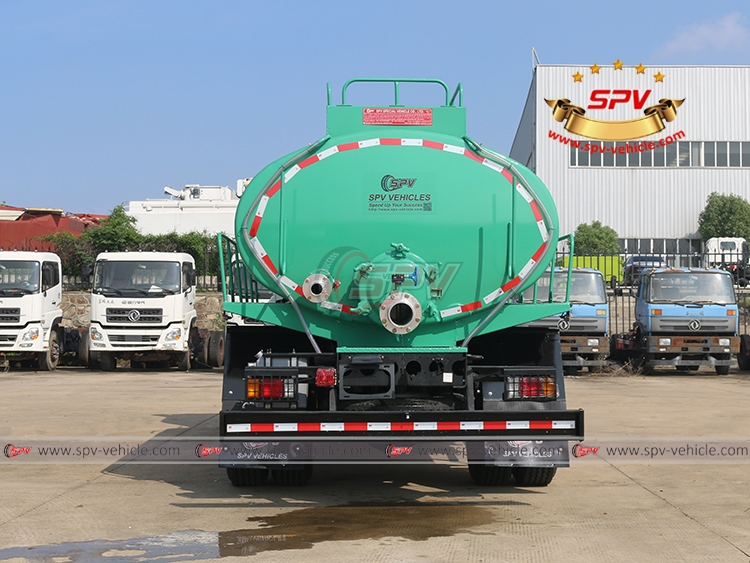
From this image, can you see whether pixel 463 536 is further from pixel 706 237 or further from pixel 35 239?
pixel 706 237

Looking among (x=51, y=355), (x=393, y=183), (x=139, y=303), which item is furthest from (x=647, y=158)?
(x=393, y=183)

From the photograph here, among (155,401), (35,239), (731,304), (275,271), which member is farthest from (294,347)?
(35,239)

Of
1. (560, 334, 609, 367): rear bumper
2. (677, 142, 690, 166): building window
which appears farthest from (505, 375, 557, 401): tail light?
(677, 142, 690, 166): building window

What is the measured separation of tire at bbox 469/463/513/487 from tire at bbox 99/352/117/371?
51.3 ft

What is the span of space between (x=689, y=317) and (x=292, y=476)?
48.7 feet

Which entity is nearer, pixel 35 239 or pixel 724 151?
pixel 35 239

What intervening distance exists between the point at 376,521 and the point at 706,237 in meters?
51.7

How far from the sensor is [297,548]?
6.28m

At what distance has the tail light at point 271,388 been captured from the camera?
763 cm

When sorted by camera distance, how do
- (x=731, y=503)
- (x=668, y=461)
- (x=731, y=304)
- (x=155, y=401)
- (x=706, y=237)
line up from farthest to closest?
1. (x=706, y=237)
2. (x=731, y=304)
3. (x=155, y=401)
4. (x=668, y=461)
5. (x=731, y=503)

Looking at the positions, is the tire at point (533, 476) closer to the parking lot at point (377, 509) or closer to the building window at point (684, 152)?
the parking lot at point (377, 509)

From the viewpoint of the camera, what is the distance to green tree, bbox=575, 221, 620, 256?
51.3 meters

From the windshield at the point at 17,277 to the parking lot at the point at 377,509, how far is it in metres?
9.84

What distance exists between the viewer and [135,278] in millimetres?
21609
